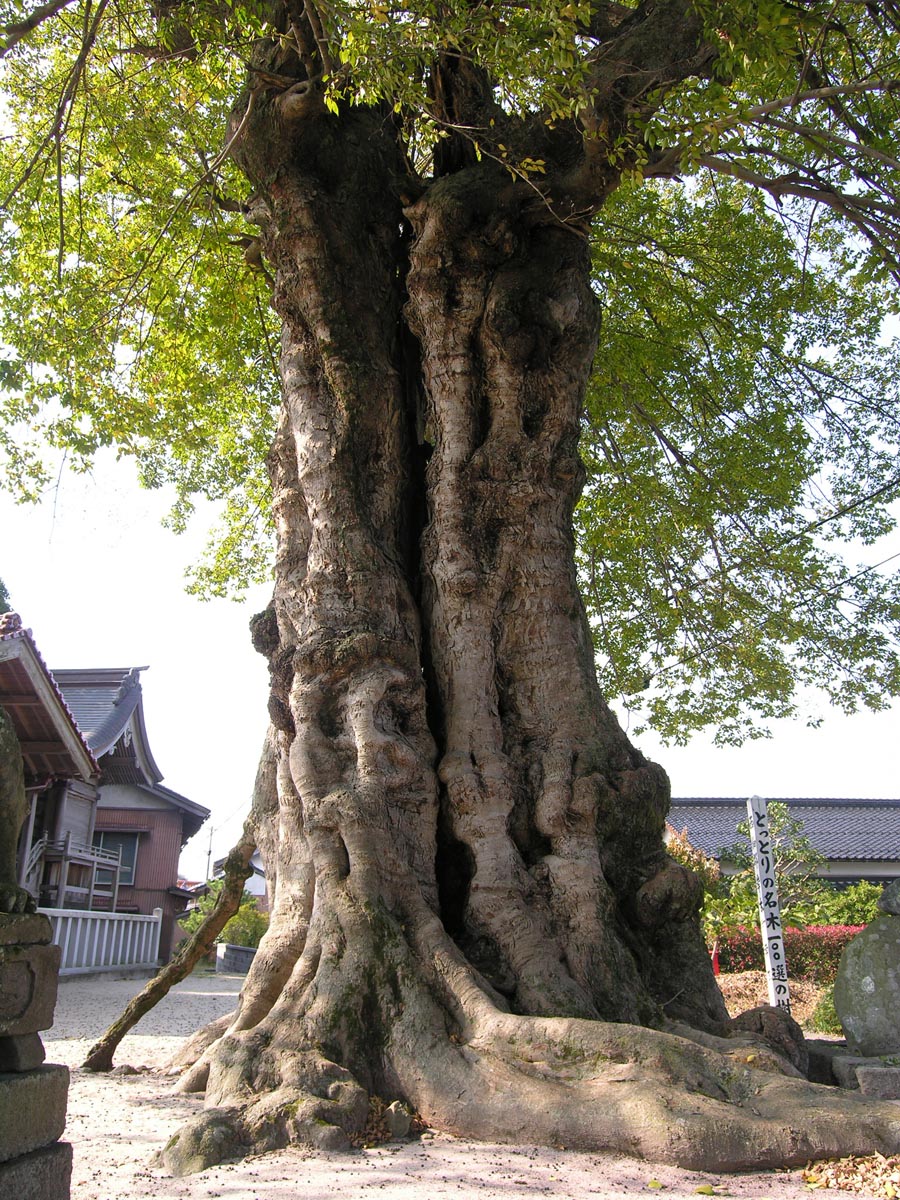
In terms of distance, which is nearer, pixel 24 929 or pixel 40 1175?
pixel 40 1175

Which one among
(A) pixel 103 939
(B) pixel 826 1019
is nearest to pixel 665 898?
(B) pixel 826 1019

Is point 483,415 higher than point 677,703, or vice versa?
point 483,415

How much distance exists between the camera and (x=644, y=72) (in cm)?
532

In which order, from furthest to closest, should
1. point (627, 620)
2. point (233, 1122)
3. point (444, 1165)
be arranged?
point (627, 620), point (233, 1122), point (444, 1165)

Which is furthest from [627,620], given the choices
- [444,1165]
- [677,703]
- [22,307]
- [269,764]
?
[444,1165]

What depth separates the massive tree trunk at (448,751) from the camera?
12.4 feet

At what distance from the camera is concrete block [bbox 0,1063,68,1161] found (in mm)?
2686

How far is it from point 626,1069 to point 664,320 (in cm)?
815

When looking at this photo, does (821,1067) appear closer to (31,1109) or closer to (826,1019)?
(826,1019)

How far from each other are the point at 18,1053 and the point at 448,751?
3029 millimetres

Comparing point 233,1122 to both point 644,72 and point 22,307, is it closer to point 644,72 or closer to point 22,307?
point 644,72

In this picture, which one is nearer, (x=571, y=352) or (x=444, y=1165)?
(x=444, y=1165)

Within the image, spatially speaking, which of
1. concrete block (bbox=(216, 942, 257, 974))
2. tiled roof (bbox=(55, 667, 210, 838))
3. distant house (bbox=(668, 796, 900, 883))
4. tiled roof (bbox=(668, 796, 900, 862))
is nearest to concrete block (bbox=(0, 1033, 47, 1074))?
tiled roof (bbox=(55, 667, 210, 838))

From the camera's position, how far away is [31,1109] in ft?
9.12
